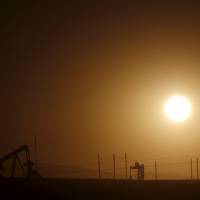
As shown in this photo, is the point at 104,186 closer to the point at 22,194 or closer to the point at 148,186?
the point at 148,186

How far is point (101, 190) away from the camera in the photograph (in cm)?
2456

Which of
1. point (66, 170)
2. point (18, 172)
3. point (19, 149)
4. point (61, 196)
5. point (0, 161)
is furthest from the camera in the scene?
point (66, 170)

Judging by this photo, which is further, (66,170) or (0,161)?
(66,170)

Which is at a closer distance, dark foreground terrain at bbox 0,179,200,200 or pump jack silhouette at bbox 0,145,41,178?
dark foreground terrain at bbox 0,179,200,200

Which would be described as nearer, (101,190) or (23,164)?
(101,190)

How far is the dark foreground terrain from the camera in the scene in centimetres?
2423

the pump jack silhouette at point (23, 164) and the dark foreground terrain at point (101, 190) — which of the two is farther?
the pump jack silhouette at point (23, 164)

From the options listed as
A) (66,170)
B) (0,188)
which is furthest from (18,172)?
(0,188)

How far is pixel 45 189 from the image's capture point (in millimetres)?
24391

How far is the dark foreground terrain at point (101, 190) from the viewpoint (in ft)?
79.5

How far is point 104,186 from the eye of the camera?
2461cm

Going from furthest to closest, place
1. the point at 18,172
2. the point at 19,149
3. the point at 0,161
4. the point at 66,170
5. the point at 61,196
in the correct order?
the point at 66,170 < the point at 18,172 < the point at 19,149 < the point at 0,161 < the point at 61,196

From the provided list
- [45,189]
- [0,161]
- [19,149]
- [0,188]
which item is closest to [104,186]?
[45,189]

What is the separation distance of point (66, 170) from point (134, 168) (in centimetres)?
3155
